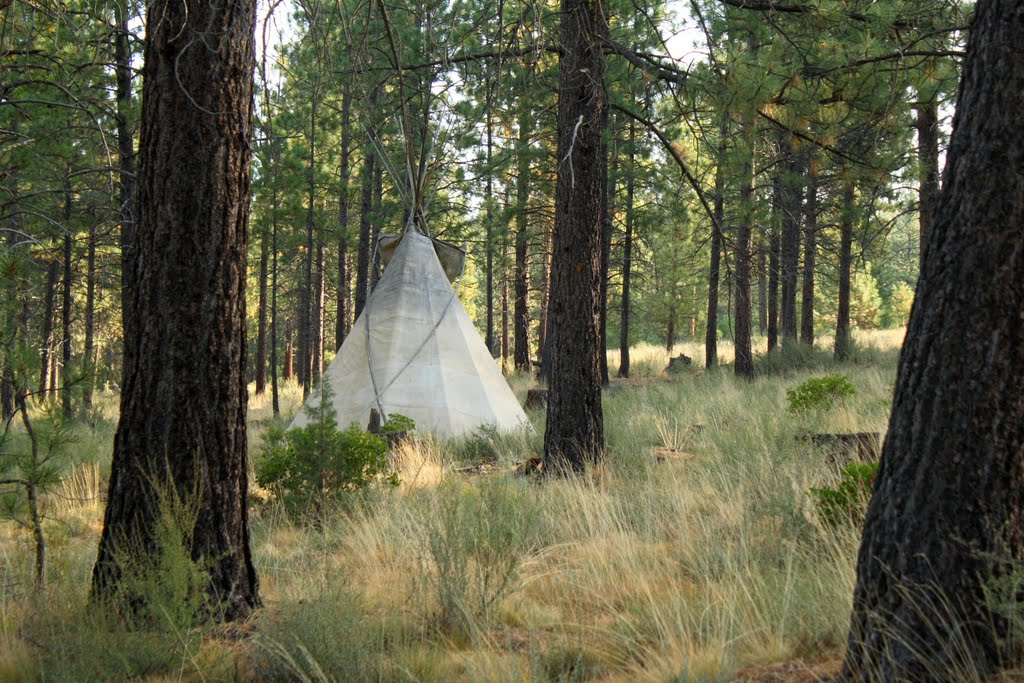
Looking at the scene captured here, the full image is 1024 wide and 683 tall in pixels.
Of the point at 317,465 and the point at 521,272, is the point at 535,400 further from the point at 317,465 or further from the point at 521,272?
the point at 317,465

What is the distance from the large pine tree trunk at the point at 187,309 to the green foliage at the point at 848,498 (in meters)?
3.01

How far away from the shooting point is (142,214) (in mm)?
3334

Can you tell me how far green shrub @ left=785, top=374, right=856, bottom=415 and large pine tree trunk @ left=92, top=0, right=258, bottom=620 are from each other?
257 inches

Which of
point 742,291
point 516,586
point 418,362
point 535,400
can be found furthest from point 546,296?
point 516,586

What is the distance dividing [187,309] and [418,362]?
6183 millimetres

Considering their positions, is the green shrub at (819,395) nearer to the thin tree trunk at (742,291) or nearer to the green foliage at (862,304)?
the thin tree trunk at (742,291)

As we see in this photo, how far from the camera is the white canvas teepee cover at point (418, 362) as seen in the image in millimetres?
9078

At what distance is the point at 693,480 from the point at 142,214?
4095mm

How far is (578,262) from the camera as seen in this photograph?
648cm

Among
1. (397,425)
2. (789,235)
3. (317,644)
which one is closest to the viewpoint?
(317,644)

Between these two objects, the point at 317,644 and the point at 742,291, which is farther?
the point at 742,291

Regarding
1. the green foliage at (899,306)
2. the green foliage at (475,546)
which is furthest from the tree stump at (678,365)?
the green foliage at (899,306)

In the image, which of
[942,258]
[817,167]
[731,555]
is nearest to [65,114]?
[817,167]

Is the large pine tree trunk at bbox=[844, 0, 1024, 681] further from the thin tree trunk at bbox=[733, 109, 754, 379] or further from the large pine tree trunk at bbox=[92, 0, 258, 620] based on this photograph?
the thin tree trunk at bbox=[733, 109, 754, 379]
